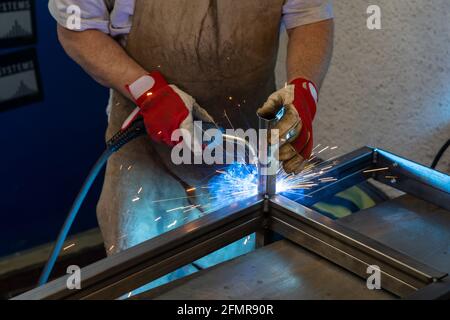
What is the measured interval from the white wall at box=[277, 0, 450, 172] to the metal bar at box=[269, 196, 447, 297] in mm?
869

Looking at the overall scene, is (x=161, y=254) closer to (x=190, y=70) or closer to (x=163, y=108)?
(x=163, y=108)

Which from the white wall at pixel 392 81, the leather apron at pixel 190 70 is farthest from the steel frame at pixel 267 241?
the white wall at pixel 392 81

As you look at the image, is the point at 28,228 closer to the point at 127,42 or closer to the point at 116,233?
the point at 116,233

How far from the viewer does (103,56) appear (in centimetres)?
157

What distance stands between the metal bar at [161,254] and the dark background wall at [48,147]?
4.61ft

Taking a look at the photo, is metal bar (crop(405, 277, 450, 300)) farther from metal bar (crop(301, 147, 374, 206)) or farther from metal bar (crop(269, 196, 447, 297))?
metal bar (crop(301, 147, 374, 206))

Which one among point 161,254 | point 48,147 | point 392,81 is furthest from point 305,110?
point 48,147

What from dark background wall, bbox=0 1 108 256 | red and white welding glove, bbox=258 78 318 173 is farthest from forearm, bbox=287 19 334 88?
dark background wall, bbox=0 1 108 256

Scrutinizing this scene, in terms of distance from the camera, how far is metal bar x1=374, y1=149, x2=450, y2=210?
1.40m

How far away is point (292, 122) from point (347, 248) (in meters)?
0.24

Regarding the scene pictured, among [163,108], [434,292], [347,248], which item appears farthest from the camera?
[163,108]

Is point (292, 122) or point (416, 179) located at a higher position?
Answer: point (292, 122)

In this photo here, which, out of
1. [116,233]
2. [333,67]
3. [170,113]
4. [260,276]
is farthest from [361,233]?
[333,67]

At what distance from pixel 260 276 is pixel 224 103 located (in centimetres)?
58
